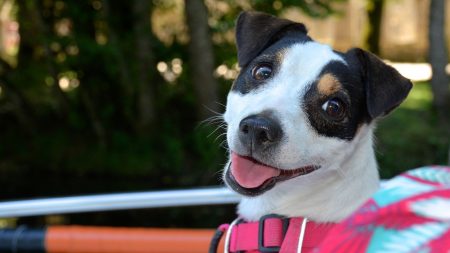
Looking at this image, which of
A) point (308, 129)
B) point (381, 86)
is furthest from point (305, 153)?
point (381, 86)

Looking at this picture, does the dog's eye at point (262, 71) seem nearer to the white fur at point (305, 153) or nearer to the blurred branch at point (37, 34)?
the white fur at point (305, 153)

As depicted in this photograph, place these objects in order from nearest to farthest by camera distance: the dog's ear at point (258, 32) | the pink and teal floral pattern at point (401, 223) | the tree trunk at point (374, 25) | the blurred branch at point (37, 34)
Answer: the pink and teal floral pattern at point (401, 223) < the dog's ear at point (258, 32) < the blurred branch at point (37, 34) < the tree trunk at point (374, 25)

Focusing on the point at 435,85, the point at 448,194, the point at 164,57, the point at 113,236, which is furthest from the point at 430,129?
the point at 448,194

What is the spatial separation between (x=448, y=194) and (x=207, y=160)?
5.92 meters

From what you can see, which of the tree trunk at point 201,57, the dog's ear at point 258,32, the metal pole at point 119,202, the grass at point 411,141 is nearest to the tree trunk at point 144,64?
the tree trunk at point 201,57

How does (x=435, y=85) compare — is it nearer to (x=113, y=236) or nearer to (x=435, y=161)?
(x=435, y=161)

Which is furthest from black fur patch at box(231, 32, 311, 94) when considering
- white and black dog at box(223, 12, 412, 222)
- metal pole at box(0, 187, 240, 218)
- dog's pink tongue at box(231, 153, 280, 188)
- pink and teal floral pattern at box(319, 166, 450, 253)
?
pink and teal floral pattern at box(319, 166, 450, 253)

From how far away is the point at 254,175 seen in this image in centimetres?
179

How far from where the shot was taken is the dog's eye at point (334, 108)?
183cm

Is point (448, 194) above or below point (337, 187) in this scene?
above

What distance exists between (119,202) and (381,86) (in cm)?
125

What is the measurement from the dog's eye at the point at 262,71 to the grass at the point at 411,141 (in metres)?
4.36

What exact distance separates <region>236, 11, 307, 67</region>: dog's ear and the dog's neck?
1.73ft

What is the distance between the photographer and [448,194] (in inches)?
33.9
